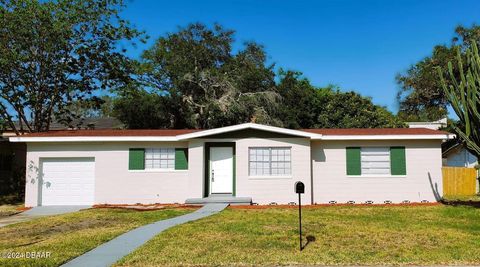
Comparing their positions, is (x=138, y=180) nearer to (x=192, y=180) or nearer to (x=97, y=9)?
(x=192, y=180)

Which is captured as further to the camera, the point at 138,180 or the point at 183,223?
the point at 138,180

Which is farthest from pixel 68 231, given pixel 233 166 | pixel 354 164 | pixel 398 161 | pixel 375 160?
pixel 398 161

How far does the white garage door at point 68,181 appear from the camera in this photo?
17.3m

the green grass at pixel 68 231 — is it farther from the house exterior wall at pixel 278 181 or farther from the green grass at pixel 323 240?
the house exterior wall at pixel 278 181

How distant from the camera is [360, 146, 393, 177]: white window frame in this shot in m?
17.0

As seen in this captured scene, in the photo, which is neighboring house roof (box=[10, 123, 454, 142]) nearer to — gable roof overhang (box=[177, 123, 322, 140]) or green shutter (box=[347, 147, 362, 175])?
gable roof overhang (box=[177, 123, 322, 140])

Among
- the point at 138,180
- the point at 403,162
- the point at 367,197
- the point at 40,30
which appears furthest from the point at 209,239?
the point at 40,30

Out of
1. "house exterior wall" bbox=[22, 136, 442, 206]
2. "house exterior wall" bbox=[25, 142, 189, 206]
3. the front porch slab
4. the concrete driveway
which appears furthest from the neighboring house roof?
the concrete driveway

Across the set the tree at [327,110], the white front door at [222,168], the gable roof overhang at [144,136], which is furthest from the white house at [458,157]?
the white front door at [222,168]

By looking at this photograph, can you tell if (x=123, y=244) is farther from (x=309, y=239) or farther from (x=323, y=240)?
(x=323, y=240)

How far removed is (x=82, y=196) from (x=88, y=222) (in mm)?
5453

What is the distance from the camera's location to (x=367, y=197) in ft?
55.5

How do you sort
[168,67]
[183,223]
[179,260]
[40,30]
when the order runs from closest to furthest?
[179,260] → [183,223] → [40,30] → [168,67]

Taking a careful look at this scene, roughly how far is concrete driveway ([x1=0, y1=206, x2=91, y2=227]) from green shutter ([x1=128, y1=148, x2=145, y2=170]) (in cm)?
262
